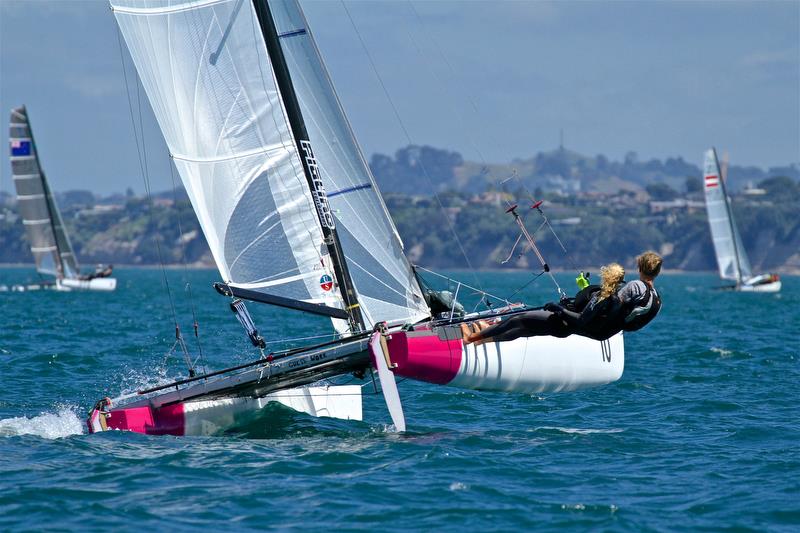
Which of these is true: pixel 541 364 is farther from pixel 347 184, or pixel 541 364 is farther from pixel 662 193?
pixel 662 193

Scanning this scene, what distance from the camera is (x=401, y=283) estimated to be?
1127 centimetres

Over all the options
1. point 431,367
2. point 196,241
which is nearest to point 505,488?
point 431,367

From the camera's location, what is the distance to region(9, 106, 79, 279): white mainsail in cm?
4147

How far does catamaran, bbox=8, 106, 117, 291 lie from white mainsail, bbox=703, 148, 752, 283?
25.2 meters

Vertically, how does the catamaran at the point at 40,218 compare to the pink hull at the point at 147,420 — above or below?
above

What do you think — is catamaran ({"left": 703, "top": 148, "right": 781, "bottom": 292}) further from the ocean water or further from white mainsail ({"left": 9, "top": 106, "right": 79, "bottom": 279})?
the ocean water

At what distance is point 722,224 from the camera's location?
2039 inches

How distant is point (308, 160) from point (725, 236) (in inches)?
1735

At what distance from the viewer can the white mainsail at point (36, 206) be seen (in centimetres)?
4147

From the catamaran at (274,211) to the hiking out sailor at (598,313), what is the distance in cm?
20

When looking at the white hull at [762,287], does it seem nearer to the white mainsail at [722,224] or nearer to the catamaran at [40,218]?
the white mainsail at [722,224]

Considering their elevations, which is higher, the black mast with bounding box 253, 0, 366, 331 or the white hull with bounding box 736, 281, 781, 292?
the black mast with bounding box 253, 0, 366, 331

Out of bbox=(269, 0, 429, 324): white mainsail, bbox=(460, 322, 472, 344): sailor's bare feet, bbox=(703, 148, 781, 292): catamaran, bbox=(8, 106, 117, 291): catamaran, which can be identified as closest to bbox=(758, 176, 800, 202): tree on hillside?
bbox=(703, 148, 781, 292): catamaran

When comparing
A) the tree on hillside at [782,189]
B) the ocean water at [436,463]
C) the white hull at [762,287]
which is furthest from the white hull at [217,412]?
the tree on hillside at [782,189]
